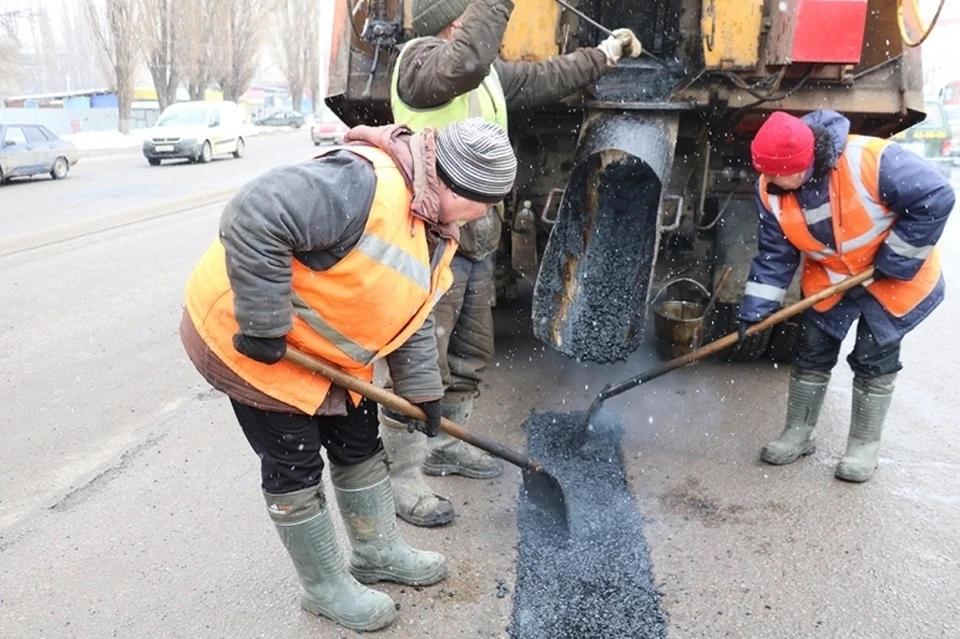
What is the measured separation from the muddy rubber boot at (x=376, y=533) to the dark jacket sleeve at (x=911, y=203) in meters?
1.99

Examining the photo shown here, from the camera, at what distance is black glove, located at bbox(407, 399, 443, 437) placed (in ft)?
8.15

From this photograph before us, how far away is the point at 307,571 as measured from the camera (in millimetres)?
2447

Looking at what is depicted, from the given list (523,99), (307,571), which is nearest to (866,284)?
(523,99)

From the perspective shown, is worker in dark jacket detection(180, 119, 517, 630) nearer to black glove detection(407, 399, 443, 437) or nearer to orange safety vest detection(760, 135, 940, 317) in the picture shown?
black glove detection(407, 399, 443, 437)

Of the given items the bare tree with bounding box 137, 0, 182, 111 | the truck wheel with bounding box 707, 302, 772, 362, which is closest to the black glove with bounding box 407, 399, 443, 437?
the truck wheel with bounding box 707, 302, 772, 362

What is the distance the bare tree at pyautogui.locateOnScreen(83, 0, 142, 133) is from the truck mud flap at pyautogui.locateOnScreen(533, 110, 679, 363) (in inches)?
1113

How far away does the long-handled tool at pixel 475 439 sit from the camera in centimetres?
223

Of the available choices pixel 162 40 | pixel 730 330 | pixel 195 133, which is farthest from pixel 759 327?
pixel 162 40

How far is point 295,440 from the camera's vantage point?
2.30m

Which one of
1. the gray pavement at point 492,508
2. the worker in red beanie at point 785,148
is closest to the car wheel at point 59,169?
the gray pavement at point 492,508

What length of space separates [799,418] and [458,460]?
1.44 metres

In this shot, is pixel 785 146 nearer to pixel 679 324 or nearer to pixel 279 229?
pixel 679 324

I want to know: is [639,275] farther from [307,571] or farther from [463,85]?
[307,571]

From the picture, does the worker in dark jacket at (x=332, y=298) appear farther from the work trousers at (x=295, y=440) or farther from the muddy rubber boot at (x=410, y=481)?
the muddy rubber boot at (x=410, y=481)
